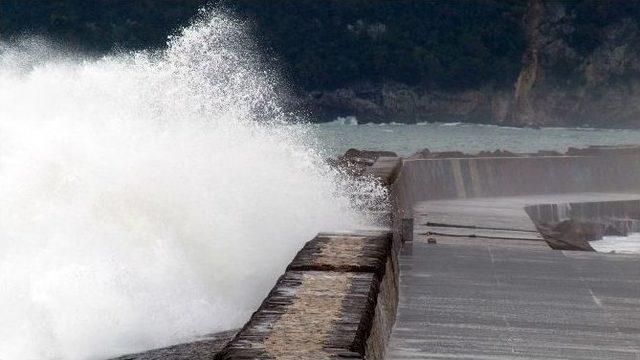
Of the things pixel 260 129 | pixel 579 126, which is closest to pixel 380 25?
pixel 579 126

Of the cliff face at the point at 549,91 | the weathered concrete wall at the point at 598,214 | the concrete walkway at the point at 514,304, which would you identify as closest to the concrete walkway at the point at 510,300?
the concrete walkway at the point at 514,304

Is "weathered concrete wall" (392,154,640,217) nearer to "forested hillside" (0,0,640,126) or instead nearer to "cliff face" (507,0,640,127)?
"forested hillside" (0,0,640,126)

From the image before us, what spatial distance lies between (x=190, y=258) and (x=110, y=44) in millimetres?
124331

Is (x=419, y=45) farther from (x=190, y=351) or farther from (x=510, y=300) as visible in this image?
(x=190, y=351)

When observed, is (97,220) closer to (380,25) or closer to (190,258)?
(190,258)

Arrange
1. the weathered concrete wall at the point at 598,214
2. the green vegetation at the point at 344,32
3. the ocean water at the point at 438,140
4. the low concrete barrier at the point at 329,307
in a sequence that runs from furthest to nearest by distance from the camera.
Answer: the green vegetation at the point at 344,32
the ocean water at the point at 438,140
the weathered concrete wall at the point at 598,214
the low concrete barrier at the point at 329,307

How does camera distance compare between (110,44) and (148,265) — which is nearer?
(148,265)

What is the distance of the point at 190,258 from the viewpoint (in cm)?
1302

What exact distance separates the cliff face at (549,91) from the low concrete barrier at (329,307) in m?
116

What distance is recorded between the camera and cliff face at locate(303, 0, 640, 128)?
133625 millimetres

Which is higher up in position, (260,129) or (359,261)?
(260,129)

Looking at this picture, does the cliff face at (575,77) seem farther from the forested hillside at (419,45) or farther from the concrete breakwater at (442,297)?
the concrete breakwater at (442,297)

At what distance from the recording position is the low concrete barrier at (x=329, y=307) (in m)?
8.02

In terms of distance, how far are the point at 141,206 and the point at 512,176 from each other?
15.4 m
